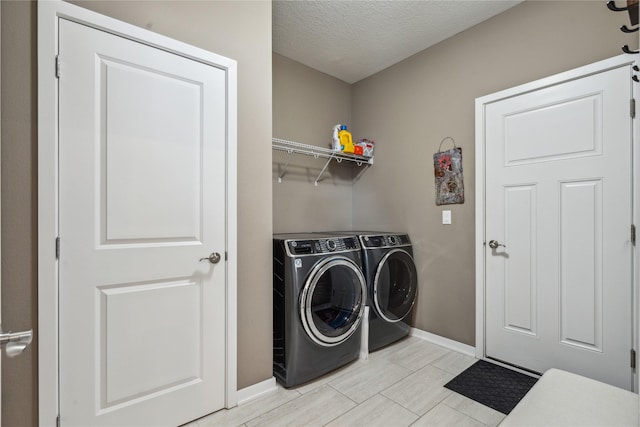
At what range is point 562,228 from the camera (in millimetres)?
2041

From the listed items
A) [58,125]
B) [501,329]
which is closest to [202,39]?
[58,125]

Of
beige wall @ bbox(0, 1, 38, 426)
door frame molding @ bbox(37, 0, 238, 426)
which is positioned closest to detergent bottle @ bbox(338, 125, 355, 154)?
door frame molding @ bbox(37, 0, 238, 426)

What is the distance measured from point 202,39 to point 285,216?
1.60 meters

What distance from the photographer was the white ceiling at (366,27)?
7.39 feet

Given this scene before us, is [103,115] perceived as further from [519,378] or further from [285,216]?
[519,378]

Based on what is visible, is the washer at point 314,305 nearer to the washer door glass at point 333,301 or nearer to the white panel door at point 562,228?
the washer door glass at point 333,301

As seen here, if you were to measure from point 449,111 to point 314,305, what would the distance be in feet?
6.35

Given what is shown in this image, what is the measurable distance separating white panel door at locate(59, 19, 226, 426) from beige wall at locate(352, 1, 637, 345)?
1.81 metres

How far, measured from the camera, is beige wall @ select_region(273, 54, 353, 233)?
2910 mm

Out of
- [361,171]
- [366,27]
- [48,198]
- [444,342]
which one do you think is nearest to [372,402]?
[444,342]

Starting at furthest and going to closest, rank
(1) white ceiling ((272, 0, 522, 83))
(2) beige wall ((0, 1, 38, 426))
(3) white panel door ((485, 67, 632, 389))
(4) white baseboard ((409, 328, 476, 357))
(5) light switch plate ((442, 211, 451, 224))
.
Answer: (5) light switch plate ((442, 211, 451, 224)), (4) white baseboard ((409, 328, 476, 357)), (1) white ceiling ((272, 0, 522, 83)), (3) white panel door ((485, 67, 632, 389)), (2) beige wall ((0, 1, 38, 426))

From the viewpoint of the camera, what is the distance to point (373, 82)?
10.8 ft

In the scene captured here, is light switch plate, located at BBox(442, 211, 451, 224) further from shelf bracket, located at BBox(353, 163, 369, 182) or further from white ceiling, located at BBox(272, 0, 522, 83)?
white ceiling, located at BBox(272, 0, 522, 83)

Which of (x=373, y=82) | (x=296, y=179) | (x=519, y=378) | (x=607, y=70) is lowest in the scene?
(x=519, y=378)
